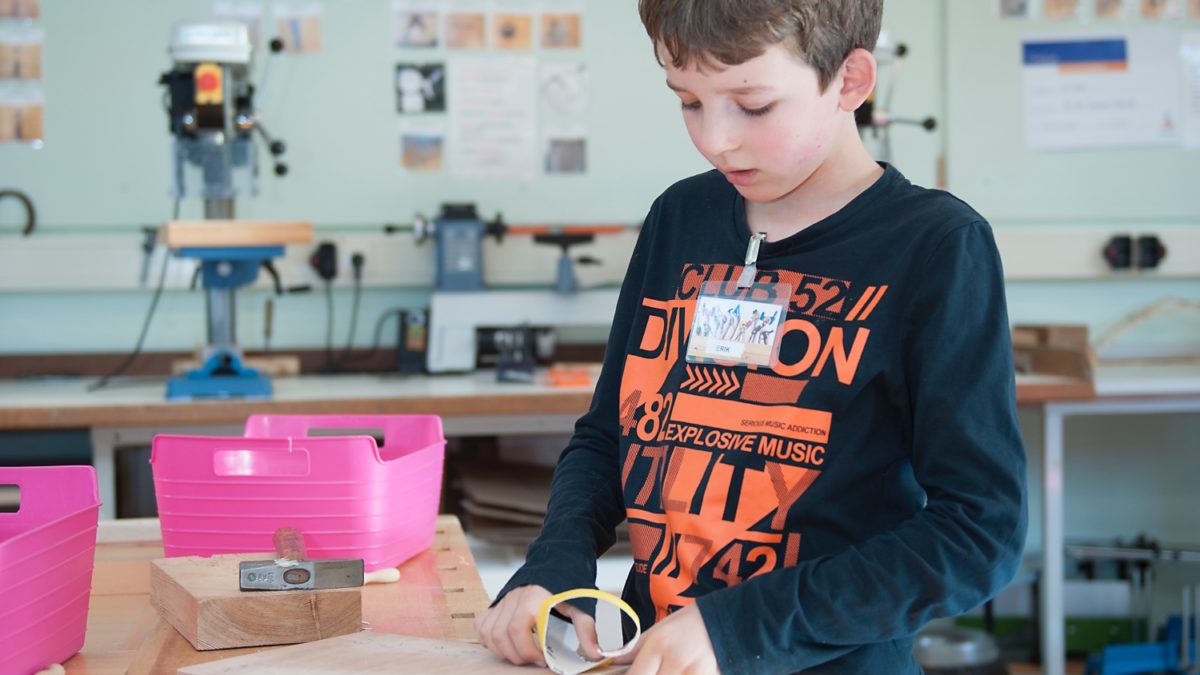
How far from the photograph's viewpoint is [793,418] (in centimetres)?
98

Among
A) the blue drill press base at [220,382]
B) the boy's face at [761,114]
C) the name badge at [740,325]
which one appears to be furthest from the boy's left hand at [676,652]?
the blue drill press base at [220,382]

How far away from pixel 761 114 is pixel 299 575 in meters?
0.52

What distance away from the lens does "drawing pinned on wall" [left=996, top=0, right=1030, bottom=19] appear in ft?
11.8

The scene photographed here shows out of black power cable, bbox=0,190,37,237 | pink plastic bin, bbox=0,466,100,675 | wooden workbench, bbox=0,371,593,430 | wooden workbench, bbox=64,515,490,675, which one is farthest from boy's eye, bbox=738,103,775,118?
black power cable, bbox=0,190,37,237

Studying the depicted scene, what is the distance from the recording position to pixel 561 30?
3475mm

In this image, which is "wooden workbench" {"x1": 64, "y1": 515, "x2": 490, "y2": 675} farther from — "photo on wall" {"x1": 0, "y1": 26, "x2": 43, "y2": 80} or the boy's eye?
"photo on wall" {"x1": 0, "y1": 26, "x2": 43, "y2": 80}

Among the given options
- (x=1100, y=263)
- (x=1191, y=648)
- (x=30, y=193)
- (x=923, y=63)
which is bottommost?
(x=1191, y=648)

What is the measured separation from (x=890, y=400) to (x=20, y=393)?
2.46m

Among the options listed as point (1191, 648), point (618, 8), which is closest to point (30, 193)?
point (618, 8)

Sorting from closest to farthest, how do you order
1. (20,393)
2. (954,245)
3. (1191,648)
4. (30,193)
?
(954,245) → (20,393) → (1191,648) → (30,193)

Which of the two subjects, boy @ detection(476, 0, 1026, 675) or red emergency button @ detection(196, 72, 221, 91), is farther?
red emergency button @ detection(196, 72, 221, 91)

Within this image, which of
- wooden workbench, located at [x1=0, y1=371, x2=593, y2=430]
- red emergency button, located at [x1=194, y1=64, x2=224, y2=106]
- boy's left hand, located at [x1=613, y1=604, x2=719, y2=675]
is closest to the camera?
boy's left hand, located at [x1=613, y1=604, x2=719, y2=675]

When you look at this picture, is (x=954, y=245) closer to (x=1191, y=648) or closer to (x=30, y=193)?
(x=1191, y=648)

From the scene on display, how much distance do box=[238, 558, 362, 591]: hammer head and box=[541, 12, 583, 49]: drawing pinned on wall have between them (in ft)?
8.56
